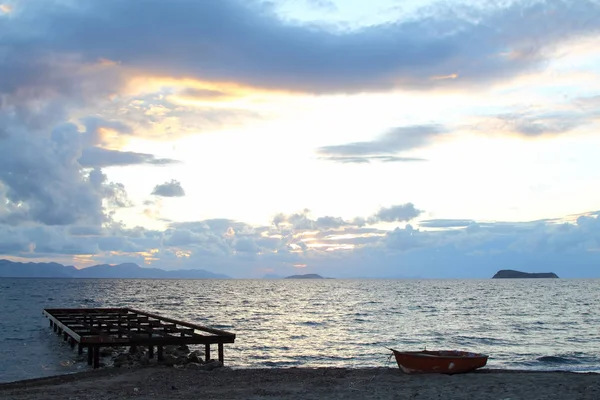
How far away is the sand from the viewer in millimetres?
16734

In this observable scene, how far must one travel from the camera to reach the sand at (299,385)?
16.7m

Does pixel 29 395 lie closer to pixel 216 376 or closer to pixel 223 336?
pixel 216 376

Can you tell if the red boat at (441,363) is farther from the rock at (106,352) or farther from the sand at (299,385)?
the rock at (106,352)

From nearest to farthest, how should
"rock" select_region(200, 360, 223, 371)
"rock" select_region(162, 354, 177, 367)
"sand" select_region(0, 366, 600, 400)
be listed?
"sand" select_region(0, 366, 600, 400)
"rock" select_region(200, 360, 223, 371)
"rock" select_region(162, 354, 177, 367)

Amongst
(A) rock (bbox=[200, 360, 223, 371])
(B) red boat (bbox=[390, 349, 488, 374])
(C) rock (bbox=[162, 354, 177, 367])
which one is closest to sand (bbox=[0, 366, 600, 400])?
(B) red boat (bbox=[390, 349, 488, 374])

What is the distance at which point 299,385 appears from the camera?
19.2 meters

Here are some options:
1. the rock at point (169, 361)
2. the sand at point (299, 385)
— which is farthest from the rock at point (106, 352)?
the sand at point (299, 385)

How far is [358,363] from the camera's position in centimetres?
2919

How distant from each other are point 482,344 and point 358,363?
12.3 m

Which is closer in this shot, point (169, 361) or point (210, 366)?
point (210, 366)

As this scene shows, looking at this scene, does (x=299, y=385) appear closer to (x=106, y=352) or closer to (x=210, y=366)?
(x=210, y=366)

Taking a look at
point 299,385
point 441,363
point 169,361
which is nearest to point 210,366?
point 169,361

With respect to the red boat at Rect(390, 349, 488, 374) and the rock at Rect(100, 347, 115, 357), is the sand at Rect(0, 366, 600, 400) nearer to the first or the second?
the red boat at Rect(390, 349, 488, 374)

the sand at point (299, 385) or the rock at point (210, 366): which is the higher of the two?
the sand at point (299, 385)
